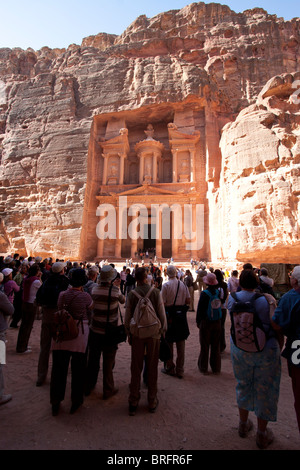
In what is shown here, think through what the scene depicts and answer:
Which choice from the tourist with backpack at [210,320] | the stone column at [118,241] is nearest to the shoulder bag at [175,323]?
the tourist with backpack at [210,320]

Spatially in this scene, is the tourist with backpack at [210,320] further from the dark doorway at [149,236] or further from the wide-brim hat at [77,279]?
the dark doorway at [149,236]

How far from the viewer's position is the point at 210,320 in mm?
4320

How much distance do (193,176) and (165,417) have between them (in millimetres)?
24794

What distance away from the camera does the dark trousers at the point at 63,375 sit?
3.07 metres

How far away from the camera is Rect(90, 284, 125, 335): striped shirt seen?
3.37 meters

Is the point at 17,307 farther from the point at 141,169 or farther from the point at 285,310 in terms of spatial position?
the point at 141,169

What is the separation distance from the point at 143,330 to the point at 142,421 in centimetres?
110

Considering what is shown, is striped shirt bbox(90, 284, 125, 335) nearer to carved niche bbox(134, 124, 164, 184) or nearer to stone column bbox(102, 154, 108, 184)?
carved niche bbox(134, 124, 164, 184)

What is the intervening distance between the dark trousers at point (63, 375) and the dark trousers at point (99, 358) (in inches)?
13.3

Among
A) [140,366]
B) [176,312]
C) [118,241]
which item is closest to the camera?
[140,366]

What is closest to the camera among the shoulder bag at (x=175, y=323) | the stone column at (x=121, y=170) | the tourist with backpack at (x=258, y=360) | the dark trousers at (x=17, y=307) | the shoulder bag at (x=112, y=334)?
the tourist with backpack at (x=258, y=360)

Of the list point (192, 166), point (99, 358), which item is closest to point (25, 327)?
point (99, 358)
